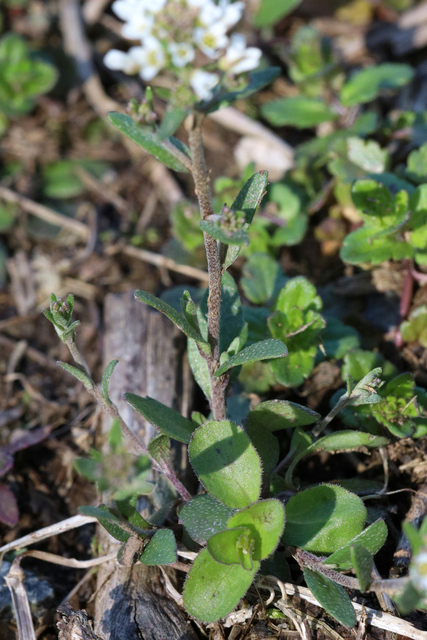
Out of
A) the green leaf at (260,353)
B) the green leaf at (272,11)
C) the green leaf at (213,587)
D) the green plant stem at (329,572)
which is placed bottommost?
the green plant stem at (329,572)

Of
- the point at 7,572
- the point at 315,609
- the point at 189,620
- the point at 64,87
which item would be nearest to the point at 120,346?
the point at 7,572

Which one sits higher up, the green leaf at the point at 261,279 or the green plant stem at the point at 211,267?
the green plant stem at the point at 211,267

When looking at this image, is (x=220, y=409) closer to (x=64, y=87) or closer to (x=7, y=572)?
(x=7, y=572)

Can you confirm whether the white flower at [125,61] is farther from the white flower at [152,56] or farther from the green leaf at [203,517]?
the green leaf at [203,517]

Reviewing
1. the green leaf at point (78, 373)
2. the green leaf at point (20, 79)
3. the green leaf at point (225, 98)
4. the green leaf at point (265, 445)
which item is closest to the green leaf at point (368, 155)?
A: the green leaf at point (225, 98)

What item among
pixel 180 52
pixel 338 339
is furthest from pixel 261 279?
pixel 180 52

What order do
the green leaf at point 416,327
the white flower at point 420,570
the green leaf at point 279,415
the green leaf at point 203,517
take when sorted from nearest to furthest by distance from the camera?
the white flower at point 420,570, the green leaf at point 203,517, the green leaf at point 279,415, the green leaf at point 416,327
